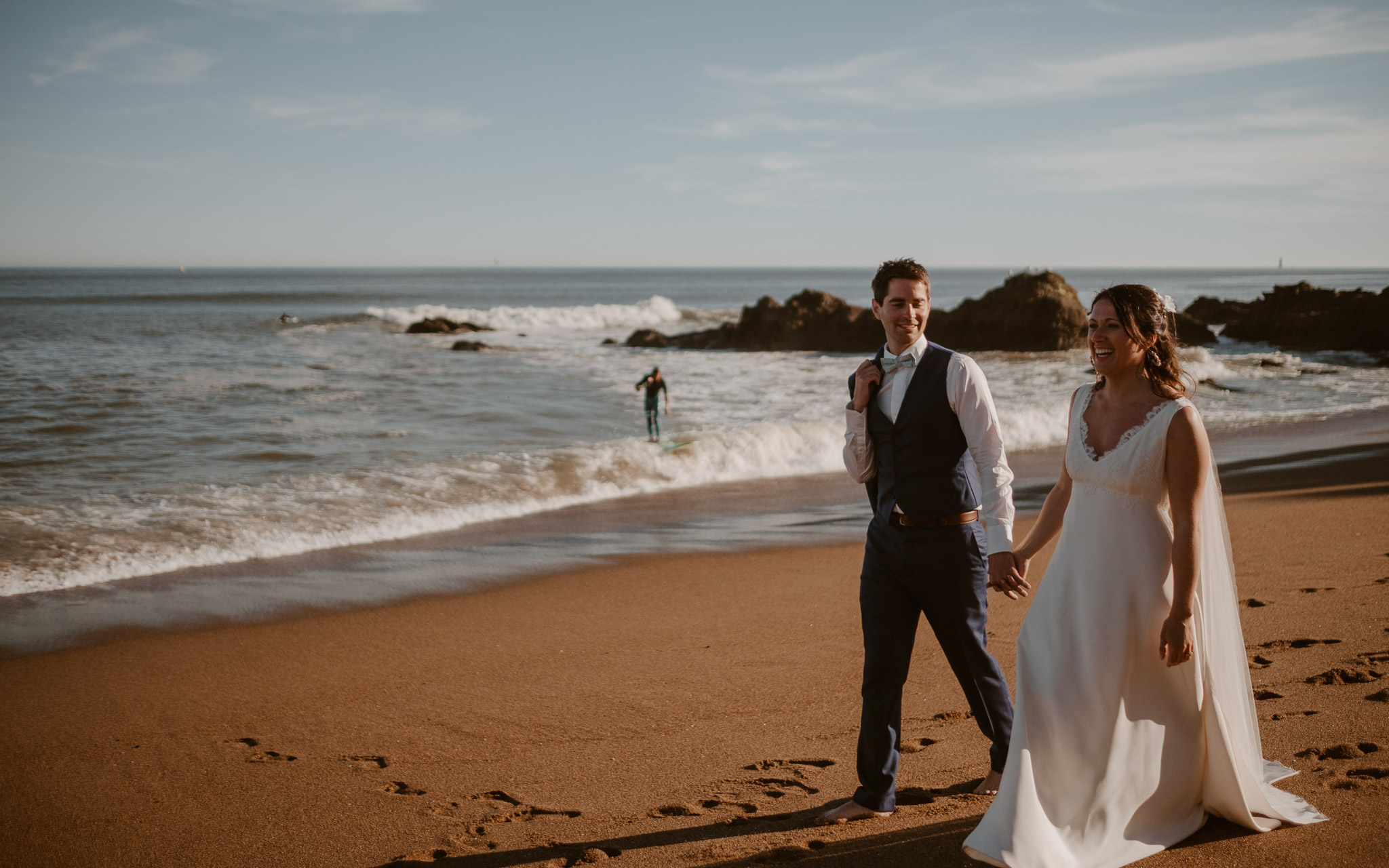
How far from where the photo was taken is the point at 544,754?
432 centimetres

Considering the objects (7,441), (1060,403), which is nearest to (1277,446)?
(1060,403)

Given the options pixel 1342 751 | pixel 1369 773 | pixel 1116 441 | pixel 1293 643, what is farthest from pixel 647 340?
pixel 1116 441

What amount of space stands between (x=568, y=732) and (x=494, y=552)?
4.18 meters

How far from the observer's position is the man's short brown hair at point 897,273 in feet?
10.8

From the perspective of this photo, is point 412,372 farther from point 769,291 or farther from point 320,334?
point 769,291

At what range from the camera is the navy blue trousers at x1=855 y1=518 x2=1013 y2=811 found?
3.23 meters

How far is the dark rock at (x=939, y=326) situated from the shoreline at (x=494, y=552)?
1906cm

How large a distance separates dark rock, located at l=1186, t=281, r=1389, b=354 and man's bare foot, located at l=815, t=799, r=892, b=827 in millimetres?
33867

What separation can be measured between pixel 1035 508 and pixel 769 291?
344ft

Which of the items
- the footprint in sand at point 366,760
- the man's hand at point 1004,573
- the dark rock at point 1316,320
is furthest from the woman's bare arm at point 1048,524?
the dark rock at point 1316,320

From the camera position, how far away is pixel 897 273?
332cm

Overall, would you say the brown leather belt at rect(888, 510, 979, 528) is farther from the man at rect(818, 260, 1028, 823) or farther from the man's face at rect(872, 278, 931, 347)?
the man's face at rect(872, 278, 931, 347)

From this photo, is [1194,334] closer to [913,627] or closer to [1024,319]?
[1024,319]

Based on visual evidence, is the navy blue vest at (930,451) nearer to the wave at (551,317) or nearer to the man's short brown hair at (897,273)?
the man's short brown hair at (897,273)
